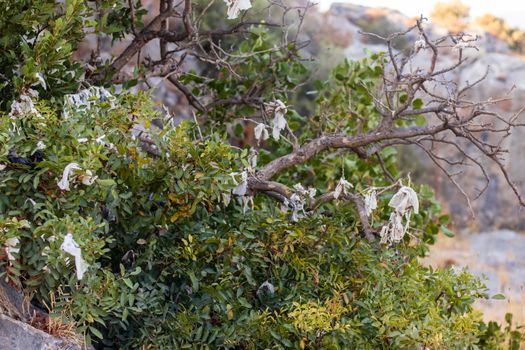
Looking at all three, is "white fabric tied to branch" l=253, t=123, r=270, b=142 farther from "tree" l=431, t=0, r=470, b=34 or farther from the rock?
"tree" l=431, t=0, r=470, b=34

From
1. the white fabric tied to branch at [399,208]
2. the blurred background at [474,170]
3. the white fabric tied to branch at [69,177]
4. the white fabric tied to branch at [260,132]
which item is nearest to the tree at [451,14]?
the blurred background at [474,170]

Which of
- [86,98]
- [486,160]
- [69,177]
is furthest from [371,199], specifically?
[486,160]

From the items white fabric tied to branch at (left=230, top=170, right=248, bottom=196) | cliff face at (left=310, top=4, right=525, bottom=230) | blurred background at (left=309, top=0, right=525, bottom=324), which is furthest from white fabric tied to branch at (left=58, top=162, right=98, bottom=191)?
cliff face at (left=310, top=4, right=525, bottom=230)

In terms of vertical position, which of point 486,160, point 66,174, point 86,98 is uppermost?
point 486,160

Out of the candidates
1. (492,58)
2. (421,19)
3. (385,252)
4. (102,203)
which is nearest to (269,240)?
(385,252)

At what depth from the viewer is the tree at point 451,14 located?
20109 mm

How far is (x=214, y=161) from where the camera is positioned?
11.2ft

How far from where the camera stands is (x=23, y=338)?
2.90 metres

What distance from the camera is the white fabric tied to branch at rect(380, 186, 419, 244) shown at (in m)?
3.21

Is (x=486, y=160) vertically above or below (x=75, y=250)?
above

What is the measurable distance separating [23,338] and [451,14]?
19.1 meters

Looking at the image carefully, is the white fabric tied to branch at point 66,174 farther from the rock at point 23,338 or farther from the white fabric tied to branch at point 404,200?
the white fabric tied to branch at point 404,200

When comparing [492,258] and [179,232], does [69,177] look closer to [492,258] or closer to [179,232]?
[179,232]

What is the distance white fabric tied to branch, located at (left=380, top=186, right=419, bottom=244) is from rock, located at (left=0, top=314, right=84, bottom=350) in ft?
4.74
